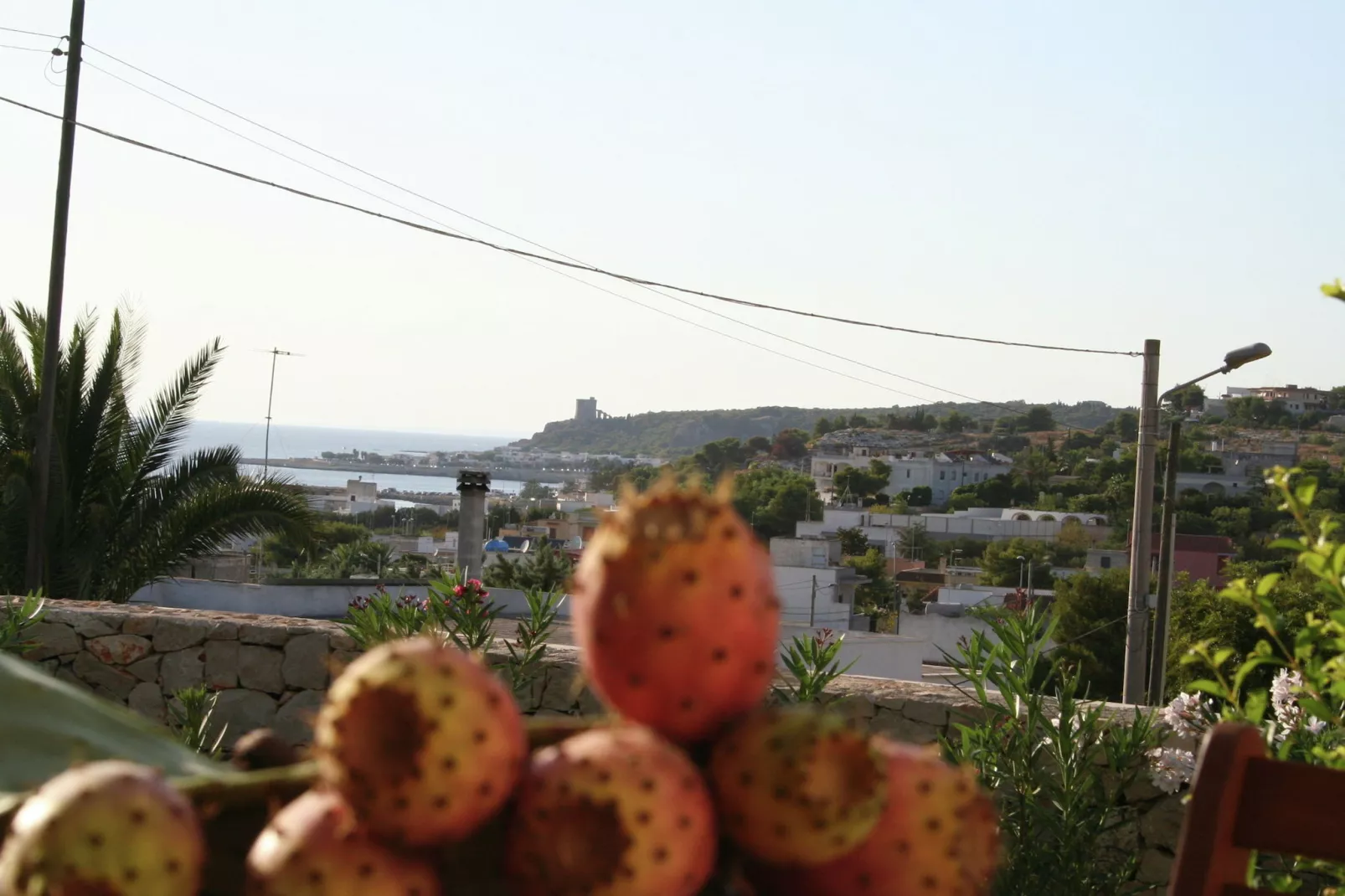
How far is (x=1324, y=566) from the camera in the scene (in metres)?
1.44

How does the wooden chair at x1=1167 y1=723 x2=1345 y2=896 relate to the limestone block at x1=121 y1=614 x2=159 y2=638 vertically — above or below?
above

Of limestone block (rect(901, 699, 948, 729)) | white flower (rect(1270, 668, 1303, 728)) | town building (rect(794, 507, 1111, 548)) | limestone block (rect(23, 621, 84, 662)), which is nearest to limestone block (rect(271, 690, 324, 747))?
limestone block (rect(23, 621, 84, 662))

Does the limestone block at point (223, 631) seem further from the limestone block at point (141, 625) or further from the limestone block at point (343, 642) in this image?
the limestone block at point (343, 642)

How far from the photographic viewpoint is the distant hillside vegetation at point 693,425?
132 feet

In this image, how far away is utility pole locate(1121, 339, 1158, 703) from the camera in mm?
11750

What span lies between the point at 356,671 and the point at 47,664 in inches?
227

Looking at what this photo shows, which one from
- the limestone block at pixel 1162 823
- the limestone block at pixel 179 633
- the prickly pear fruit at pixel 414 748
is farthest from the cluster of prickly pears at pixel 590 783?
the limestone block at pixel 179 633

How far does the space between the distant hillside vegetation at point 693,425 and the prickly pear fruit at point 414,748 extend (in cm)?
2356

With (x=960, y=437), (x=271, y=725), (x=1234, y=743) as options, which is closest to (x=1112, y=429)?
(x=960, y=437)

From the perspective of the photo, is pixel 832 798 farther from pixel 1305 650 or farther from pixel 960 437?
pixel 960 437

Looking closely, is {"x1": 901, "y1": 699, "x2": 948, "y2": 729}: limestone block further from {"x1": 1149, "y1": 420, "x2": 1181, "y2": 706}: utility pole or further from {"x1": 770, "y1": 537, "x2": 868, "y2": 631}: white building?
{"x1": 770, "y1": 537, "x2": 868, "y2": 631}: white building

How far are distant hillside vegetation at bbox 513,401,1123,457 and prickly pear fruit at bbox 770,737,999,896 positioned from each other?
924 inches

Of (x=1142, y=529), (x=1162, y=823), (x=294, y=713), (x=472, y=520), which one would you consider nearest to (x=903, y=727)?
(x=1162, y=823)

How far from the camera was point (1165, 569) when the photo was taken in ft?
47.2
